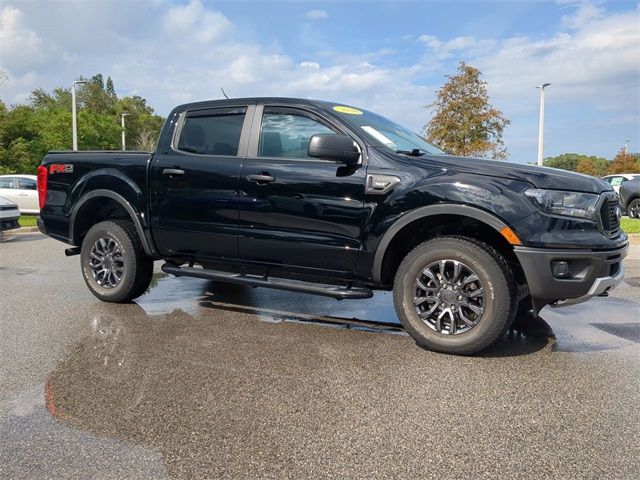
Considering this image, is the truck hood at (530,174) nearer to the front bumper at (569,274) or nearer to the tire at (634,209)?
the front bumper at (569,274)

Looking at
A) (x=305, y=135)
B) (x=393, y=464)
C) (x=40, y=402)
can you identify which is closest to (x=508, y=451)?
(x=393, y=464)

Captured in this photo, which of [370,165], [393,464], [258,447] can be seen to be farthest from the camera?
[370,165]

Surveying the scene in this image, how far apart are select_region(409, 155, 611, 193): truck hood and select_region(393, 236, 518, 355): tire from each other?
52 centimetres

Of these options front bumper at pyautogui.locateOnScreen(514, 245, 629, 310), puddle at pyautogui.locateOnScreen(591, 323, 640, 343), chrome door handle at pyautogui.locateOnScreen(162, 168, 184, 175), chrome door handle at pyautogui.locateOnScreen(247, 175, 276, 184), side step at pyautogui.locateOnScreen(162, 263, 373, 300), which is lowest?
puddle at pyautogui.locateOnScreen(591, 323, 640, 343)

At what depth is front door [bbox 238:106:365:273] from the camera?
4266 millimetres

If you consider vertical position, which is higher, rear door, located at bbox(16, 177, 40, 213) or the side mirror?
the side mirror

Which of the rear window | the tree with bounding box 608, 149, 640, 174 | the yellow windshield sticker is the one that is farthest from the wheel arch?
the tree with bounding box 608, 149, 640, 174

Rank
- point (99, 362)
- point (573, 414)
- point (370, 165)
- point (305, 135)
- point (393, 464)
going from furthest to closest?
point (305, 135) → point (370, 165) → point (99, 362) → point (573, 414) → point (393, 464)

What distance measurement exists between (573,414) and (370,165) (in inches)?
85.1

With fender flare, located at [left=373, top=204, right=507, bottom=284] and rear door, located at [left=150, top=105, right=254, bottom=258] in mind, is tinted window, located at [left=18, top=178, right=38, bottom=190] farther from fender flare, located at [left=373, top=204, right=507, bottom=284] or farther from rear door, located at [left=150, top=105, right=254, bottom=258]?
fender flare, located at [left=373, top=204, right=507, bottom=284]

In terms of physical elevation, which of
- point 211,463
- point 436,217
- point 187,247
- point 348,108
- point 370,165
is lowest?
point 211,463

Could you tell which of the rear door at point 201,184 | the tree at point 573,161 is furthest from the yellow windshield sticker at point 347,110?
the tree at point 573,161

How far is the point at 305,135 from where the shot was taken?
4.64 m

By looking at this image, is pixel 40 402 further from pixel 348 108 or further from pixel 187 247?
pixel 348 108
